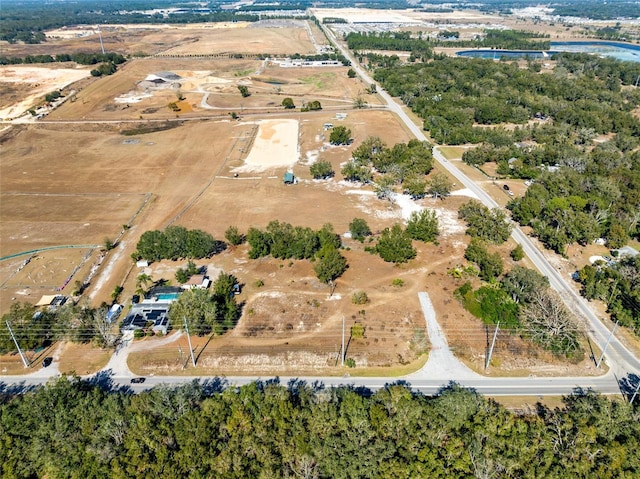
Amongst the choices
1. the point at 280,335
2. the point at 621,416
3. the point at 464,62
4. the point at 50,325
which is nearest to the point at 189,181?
the point at 50,325

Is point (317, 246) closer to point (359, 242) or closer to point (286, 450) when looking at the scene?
point (359, 242)

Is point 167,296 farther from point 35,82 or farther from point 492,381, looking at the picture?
point 35,82

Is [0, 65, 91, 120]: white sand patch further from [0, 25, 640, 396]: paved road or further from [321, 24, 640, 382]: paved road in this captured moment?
[321, 24, 640, 382]: paved road

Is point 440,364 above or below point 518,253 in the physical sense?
below

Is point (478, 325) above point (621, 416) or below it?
below

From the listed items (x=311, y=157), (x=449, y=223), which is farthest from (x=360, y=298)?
(x=311, y=157)

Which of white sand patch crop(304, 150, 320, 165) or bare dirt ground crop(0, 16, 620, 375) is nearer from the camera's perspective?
bare dirt ground crop(0, 16, 620, 375)

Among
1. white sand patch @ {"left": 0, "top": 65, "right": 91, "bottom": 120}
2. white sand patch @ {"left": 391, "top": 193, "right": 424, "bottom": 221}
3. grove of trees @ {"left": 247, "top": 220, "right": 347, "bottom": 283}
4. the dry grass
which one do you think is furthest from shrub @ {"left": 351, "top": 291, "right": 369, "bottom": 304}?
white sand patch @ {"left": 0, "top": 65, "right": 91, "bottom": 120}
